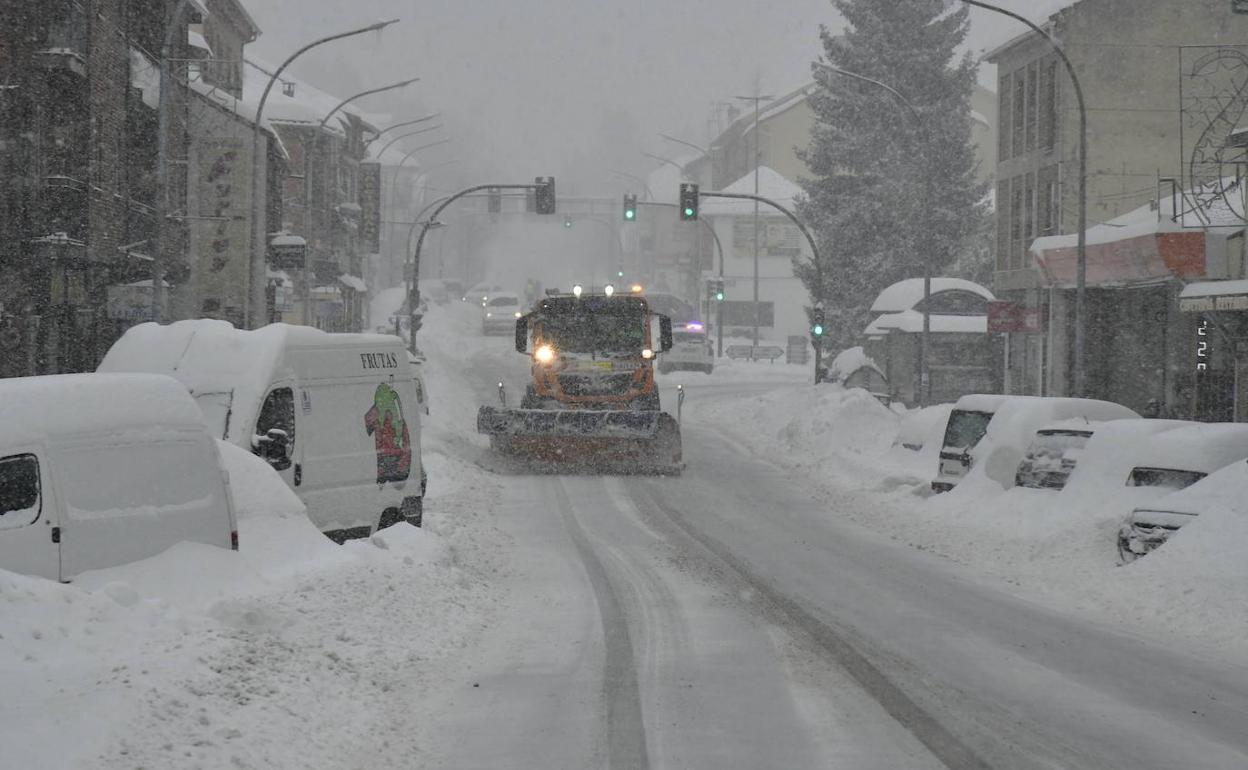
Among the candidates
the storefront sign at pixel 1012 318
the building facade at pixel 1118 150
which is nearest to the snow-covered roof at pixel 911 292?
the building facade at pixel 1118 150

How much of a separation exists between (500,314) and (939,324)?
135ft

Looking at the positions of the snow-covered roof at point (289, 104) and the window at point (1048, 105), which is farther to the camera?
the snow-covered roof at point (289, 104)

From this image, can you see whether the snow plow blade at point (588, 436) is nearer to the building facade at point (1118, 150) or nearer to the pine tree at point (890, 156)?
the building facade at point (1118, 150)

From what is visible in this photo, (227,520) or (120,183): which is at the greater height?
(120,183)

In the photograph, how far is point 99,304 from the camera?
34.4 metres

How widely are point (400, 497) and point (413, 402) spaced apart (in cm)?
122

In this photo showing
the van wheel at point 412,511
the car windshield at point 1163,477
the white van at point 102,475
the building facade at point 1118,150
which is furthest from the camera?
the building facade at point 1118,150

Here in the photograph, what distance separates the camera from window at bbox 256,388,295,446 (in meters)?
14.5

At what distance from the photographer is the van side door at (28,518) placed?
29.5 feet

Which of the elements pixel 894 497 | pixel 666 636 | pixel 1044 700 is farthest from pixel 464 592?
pixel 894 497

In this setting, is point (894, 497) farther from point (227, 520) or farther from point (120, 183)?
point (120, 183)

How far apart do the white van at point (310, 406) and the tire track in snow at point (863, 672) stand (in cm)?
365

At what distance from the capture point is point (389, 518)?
52.2 ft

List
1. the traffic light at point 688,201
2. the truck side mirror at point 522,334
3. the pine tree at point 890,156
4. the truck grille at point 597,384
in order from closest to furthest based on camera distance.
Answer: the truck side mirror at point 522,334 → the truck grille at point 597,384 → the traffic light at point 688,201 → the pine tree at point 890,156
